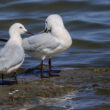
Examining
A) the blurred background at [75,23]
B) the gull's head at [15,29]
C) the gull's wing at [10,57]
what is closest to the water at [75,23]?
the blurred background at [75,23]

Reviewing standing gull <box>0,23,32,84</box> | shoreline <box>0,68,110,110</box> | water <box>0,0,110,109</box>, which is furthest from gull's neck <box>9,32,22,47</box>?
water <box>0,0,110,109</box>

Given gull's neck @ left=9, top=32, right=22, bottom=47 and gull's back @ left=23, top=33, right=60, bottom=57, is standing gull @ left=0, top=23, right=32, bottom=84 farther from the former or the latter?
gull's back @ left=23, top=33, right=60, bottom=57

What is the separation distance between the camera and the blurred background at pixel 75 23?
34.2ft

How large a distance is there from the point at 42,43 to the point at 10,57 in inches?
42.0

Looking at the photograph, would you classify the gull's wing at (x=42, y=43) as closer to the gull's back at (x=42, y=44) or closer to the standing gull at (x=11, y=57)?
the gull's back at (x=42, y=44)

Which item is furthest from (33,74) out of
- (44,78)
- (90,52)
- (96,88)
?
(90,52)

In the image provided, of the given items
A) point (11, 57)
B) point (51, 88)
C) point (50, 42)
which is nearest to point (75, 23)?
point (50, 42)

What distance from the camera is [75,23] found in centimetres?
1394

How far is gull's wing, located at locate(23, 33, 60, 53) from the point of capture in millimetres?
8260

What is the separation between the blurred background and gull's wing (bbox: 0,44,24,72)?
2.35 metres

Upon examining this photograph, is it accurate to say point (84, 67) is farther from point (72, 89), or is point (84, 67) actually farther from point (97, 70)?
point (72, 89)

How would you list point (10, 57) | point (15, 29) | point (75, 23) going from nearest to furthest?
point (10, 57), point (15, 29), point (75, 23)

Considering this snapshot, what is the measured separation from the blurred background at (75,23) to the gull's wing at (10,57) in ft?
7.73

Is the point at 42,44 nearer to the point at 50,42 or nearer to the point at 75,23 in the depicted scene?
the point at 50,42
